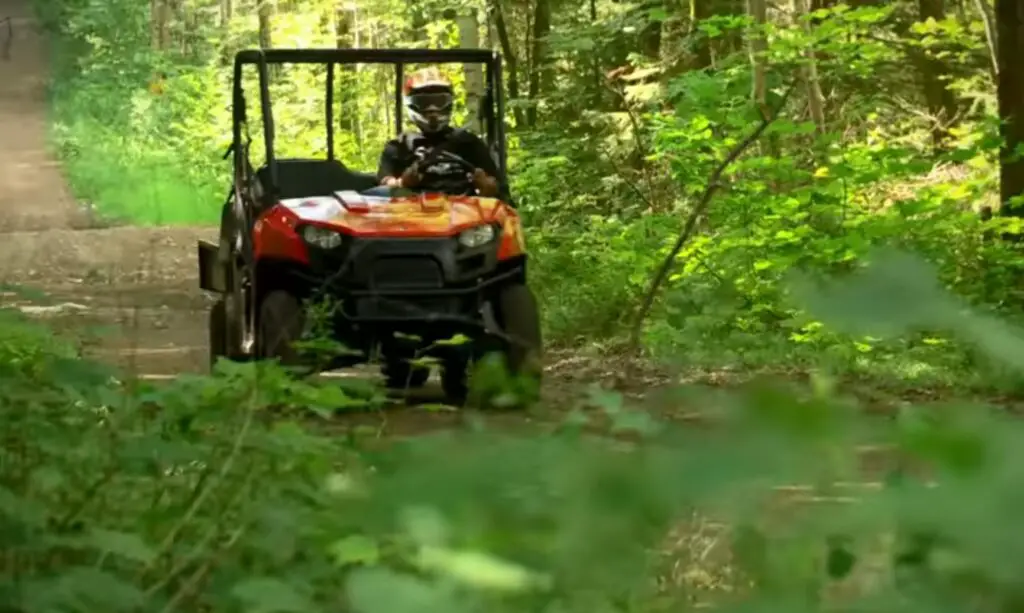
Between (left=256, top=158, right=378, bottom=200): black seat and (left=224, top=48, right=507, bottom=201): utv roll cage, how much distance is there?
0.75ft

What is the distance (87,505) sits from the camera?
2.30 metres

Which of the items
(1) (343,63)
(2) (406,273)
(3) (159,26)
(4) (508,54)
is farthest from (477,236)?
(3) (159,26)

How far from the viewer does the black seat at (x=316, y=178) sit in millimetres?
7305

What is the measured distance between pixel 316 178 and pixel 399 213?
133cm

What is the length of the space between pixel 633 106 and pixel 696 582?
13.2 meters

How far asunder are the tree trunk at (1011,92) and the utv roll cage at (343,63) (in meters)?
3.87

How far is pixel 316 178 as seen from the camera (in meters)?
7.42

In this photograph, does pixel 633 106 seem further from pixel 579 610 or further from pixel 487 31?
pixel 579 610

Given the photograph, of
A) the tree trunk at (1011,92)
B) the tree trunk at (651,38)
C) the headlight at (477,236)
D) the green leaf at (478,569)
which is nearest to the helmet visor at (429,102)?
the headlight at (477,236)

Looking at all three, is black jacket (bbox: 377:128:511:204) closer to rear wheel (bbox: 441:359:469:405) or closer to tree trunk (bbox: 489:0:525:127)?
rear wheel (bbox: 441:359:469:405)

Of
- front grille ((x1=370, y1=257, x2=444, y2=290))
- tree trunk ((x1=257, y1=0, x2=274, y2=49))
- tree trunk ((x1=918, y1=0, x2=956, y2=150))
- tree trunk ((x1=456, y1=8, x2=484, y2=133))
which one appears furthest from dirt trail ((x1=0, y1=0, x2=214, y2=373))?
tree trunk ((x1=918, y1=0, x2=956, y2=150))

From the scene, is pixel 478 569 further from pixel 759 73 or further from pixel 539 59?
pixel 539 59

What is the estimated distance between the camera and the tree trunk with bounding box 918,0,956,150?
13901 millimetres

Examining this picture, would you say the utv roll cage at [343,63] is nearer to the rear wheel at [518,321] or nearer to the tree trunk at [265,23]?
the rear wheel at [518,321]
